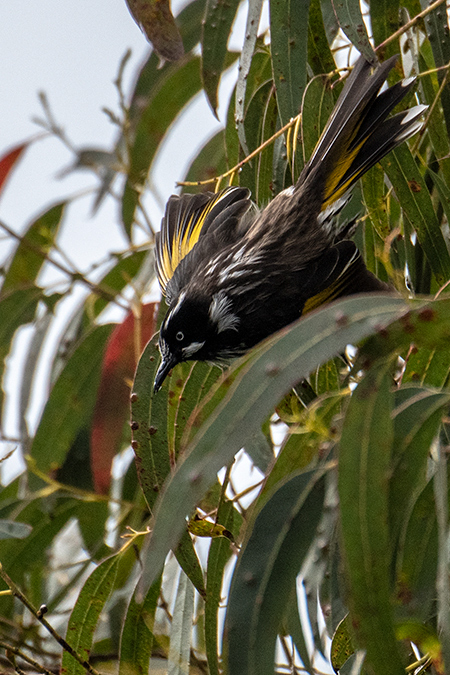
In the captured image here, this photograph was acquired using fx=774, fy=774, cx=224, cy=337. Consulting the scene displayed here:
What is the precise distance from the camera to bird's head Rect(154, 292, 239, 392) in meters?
1.77

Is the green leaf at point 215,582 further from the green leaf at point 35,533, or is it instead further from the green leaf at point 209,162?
the green leaf at point 209,162

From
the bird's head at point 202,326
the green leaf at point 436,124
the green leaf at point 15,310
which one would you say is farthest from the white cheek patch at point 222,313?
the green leaf at point 15,310

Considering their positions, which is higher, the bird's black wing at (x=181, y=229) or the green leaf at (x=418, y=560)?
the bird's black wing at (x=181, y=229)

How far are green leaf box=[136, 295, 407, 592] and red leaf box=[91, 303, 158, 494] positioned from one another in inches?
47.3

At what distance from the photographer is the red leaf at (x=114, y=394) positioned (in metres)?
2.09

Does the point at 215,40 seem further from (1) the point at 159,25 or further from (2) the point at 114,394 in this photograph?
(2) the point at 114,394

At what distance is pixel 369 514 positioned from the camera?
3.04ft

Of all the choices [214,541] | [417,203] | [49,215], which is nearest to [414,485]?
[214,541]

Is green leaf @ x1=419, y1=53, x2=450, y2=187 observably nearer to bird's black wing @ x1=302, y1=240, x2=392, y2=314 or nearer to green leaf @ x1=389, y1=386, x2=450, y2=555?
bird's black wing @ x1=302, y1=240, x2=392, y2=314

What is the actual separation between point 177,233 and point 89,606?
38.4 inches

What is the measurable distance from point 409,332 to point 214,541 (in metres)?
0.70

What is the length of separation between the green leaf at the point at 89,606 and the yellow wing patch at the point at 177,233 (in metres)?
0.76

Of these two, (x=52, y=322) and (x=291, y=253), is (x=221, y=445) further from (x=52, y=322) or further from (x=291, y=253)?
(x=52, y=322)

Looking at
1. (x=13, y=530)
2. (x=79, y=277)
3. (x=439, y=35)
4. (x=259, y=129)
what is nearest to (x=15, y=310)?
(x=79, y=277)
